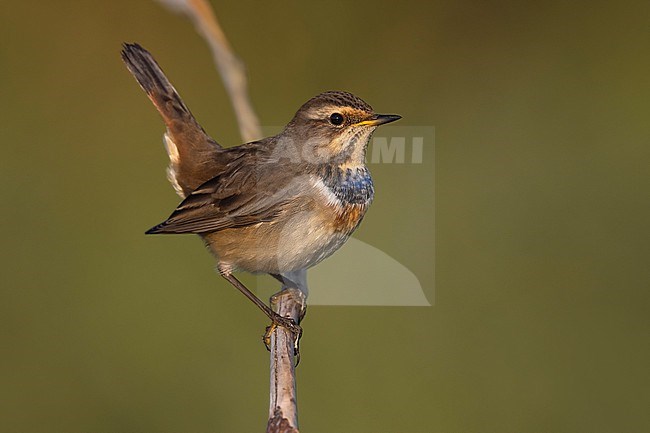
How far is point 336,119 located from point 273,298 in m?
0.97

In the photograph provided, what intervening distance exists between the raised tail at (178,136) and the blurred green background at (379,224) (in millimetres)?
1117

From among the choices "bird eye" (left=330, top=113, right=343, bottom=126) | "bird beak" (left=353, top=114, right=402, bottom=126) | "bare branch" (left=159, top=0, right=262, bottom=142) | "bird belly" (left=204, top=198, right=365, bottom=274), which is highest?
"bare branch" (left=159, top=0, right=262, bottom=142)

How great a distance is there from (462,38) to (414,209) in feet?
5.34

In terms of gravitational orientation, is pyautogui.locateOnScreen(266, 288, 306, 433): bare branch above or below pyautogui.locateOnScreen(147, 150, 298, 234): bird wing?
below

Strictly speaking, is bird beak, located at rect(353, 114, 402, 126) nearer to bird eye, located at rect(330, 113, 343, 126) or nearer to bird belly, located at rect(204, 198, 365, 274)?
bird eye, located at rect(330, 113, 343, 126)

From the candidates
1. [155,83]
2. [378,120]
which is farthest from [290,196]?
[155,83]

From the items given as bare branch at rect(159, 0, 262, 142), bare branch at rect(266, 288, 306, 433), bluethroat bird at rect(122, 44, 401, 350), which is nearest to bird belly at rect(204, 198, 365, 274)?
bluethroat bird at rect(122, 44, 401, 350)

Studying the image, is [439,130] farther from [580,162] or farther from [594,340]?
[594,340]

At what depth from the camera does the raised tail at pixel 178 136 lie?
4160mm

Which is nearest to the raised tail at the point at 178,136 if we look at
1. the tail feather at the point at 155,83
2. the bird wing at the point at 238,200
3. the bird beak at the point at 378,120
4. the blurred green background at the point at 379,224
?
the tail feather at the point at 155,83

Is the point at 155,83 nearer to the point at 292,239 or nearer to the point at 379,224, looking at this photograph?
the point at 292,239

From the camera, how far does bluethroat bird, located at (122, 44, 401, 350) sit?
367 cm

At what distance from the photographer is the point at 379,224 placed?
533cm

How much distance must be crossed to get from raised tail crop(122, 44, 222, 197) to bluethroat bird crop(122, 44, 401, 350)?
45 millimetres
